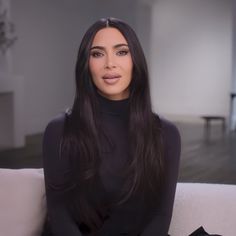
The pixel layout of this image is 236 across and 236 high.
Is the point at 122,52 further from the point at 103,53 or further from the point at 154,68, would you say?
the point at 154,68

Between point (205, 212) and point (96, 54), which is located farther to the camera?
point (205, 212)

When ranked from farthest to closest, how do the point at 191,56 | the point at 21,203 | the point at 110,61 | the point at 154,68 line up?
the point at 154,68, the point at 191,56, the point at 21,203, the point at 110,61

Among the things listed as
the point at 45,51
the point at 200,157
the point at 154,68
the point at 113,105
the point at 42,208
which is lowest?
the point at 200,157

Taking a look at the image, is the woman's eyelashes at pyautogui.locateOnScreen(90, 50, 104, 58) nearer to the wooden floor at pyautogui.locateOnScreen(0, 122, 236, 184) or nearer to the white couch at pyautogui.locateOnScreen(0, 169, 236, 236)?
the white couch at pyautogui.locateOnScreen(0, 169, 236, 236)

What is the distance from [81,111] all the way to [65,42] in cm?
659

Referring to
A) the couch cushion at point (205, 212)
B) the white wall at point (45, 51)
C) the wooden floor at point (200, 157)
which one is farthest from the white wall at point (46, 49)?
the couch cushion at point (205, 212)

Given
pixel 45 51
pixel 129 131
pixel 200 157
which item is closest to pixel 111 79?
pixel 129 131

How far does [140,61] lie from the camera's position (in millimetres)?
1294

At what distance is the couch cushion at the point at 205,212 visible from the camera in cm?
→ 146

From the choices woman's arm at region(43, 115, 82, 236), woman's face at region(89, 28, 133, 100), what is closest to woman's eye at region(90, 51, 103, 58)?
woman's face at region(89, 28, 133, 100)

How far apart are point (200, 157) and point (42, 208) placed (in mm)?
4036

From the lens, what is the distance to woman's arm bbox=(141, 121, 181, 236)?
130cm

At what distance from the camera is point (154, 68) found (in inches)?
386

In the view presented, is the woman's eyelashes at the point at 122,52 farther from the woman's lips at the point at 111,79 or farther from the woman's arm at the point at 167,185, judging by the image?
the woman's arm at the point at 167,185
